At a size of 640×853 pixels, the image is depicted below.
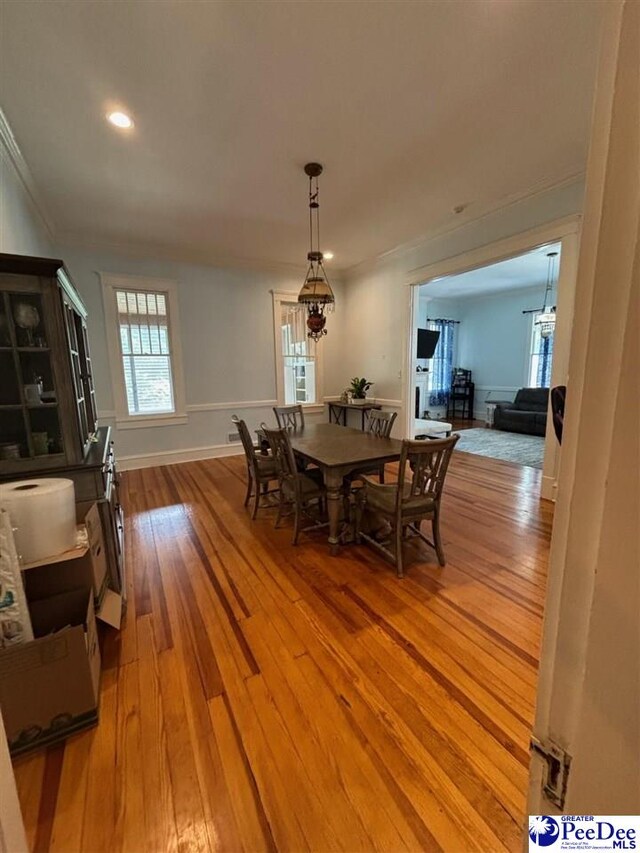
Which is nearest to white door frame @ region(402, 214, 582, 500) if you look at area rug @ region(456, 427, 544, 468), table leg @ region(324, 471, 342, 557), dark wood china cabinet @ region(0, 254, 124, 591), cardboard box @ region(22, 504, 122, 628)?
area rug @ region(456, 427, 544, 468)

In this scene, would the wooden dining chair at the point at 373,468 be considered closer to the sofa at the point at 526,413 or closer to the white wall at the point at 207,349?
the white wall at the point at 207,349

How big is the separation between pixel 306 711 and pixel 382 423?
2621mm

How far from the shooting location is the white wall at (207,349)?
4809 mm

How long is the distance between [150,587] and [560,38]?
3.99 m

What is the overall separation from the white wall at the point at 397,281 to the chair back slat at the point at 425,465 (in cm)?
276

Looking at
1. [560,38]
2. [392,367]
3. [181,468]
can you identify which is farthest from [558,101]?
[181,468]

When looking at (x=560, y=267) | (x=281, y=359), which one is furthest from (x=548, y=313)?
(x=281, y=359)

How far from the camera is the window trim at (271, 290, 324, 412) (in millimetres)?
5859

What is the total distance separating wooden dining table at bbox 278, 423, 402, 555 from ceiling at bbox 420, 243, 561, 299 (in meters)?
3.54

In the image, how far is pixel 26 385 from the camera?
1.91m

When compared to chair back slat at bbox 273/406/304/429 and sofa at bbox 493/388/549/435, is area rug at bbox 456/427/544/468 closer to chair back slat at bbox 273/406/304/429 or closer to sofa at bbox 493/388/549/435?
sofa at bbox 493/388/549/435

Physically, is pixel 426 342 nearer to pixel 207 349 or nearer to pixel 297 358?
pixel 297 358

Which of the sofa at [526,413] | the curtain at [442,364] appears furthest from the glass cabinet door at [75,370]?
the curtain at [442,364]

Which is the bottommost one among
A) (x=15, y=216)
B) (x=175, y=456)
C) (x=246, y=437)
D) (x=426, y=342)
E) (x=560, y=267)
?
(x=175, y=456)
